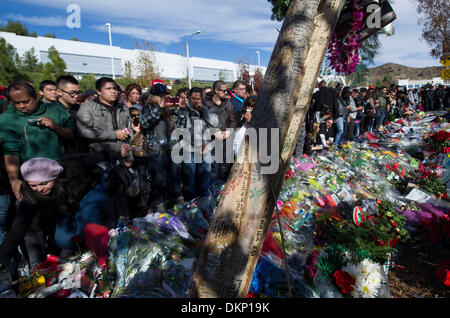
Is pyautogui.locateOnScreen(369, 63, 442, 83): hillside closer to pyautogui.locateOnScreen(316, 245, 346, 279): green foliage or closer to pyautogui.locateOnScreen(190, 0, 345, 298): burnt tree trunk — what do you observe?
pyautogui.locateOnScreen(316, 245, 346, 279): green foliage

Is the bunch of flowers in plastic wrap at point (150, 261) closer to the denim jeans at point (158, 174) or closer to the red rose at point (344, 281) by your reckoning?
the red rose at point (344, 281)

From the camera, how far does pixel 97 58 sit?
44125mm

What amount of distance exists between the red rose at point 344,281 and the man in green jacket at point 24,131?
2.77 m

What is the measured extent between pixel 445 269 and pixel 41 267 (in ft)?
10.3

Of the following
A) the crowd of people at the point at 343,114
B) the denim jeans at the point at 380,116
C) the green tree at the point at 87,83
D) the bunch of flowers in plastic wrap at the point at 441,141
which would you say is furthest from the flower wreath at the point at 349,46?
the green tree at the point at 87,83

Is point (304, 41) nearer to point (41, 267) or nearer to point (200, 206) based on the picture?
point (200, 206)

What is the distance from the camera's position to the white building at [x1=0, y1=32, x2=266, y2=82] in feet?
127

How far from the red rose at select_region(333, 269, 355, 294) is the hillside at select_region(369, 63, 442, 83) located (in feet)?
206

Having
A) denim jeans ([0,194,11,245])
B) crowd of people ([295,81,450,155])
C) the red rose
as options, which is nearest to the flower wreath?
the red rose

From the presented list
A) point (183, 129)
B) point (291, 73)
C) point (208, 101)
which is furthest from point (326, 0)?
point (208, 101)

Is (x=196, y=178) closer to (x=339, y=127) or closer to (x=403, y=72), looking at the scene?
(x=339, y=127)

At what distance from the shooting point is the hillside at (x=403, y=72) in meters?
53.6

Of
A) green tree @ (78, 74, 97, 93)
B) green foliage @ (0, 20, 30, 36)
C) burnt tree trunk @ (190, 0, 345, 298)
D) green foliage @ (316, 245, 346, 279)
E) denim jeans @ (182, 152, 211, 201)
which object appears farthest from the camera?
green foliage @ (0, 20, 30, 36)

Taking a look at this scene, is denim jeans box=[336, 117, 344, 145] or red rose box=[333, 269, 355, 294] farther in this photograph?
denim jeans box=[336, 117, 344, 145]
